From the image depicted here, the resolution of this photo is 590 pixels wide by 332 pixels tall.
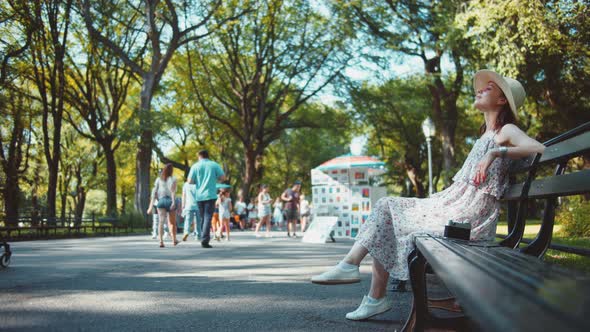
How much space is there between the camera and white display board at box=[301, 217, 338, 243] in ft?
49.0

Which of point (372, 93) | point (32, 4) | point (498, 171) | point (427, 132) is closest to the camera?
point (498, 171)

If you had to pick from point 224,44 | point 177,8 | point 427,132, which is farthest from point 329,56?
point 427,132

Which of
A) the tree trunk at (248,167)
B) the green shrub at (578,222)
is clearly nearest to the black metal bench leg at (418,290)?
the green shrub at (578,222)

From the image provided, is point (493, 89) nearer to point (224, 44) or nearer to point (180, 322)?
point (180, 322)

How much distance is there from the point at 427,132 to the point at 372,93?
895 cm

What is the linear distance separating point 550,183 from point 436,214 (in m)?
0.83

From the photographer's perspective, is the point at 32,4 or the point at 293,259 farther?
the point at 32,4

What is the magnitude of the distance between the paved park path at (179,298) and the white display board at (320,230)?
261 inches

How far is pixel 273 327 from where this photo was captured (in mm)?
3703

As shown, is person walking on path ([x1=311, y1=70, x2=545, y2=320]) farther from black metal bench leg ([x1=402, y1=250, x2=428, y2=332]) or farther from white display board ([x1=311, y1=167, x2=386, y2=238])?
white display board ([x1=311, y1=167, x2=386, y2=238])

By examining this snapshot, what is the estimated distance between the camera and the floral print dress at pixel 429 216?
11.1 ft

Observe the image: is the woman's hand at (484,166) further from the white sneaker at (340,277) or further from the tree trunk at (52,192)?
the tree trunk at (52,192)

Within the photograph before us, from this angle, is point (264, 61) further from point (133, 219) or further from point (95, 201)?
point (95, 201)

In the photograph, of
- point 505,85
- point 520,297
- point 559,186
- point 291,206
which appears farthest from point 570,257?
point 291,206
